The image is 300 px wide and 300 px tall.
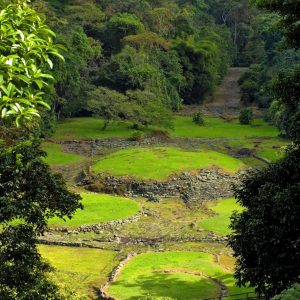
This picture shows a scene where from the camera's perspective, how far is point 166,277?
27.3 m

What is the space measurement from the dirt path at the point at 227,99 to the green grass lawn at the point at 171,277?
2209 inches

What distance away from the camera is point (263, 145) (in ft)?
203

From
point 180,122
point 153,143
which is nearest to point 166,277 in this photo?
point 153,143

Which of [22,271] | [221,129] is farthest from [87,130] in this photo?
[22,271]

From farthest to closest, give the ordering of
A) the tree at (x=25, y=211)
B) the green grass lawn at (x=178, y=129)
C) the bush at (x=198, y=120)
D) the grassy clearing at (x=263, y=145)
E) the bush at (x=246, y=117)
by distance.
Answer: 1. the bush at (x=246, y=117)
2. the bush at (x=198, y=120)
3. the green grass lawn at (x=178, y=129)
4. the grassy clearing at (x=263, y=145)
5. the tree at (x=25, y=211)

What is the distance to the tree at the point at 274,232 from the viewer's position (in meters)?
15.8

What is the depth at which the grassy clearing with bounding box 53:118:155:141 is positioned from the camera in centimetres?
6406

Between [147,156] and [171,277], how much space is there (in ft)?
82.2

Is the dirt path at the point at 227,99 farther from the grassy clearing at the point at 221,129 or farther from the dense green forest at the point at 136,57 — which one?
the grassy clearing at the point at 221,129

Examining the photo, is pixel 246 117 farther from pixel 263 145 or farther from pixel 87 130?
pixel 87 130

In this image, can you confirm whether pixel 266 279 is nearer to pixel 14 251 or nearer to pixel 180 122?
pixel 14 251

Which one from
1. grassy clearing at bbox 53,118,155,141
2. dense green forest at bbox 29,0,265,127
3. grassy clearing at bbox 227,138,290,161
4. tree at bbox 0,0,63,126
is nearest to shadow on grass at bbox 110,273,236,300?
tree at bbox 0,0,63,126

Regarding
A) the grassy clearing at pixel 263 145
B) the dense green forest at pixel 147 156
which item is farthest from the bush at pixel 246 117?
the grassy clearing at pixel 263 145

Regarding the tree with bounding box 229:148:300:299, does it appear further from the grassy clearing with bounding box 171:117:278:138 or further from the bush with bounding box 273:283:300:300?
the grassy clearing with bounding box 171:117:278:138
